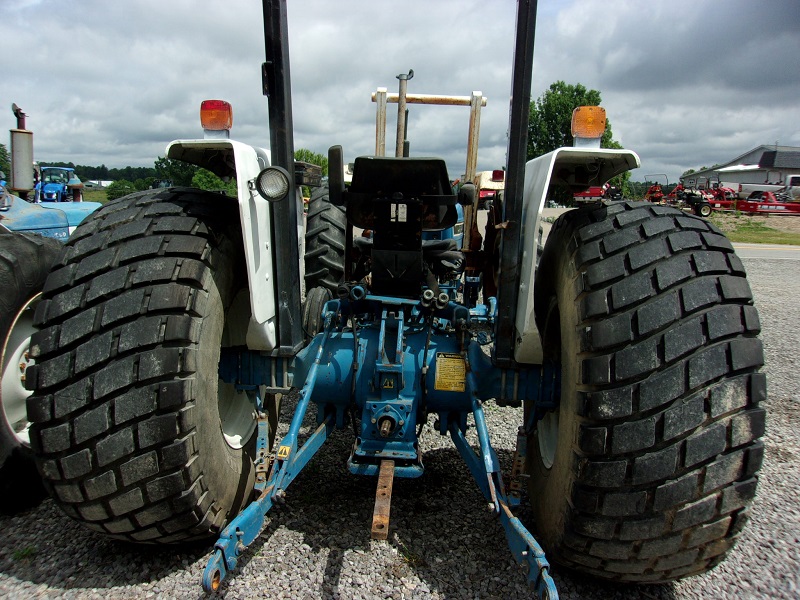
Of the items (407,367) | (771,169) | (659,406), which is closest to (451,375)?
(407,367)

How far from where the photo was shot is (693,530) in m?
2.00

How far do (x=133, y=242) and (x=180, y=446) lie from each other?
0.80 metres

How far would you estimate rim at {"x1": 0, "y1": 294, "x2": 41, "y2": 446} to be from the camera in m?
2.77

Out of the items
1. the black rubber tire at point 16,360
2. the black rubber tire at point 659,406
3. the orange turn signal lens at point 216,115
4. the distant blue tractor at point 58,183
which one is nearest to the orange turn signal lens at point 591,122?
the black rubber tire at point 659,406

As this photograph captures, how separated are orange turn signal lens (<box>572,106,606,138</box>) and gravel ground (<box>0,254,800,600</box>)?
1837 mm

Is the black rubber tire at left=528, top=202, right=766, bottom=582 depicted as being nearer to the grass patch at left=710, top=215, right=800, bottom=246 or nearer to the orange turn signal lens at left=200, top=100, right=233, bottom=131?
the orange turn signal lens at left=200, top=100, right=233, bottom=131

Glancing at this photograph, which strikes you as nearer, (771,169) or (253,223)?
(253,223)

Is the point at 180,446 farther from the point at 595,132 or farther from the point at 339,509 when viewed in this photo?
the point at 595,132

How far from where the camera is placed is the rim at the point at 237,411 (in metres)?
2.92

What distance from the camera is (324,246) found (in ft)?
17.2

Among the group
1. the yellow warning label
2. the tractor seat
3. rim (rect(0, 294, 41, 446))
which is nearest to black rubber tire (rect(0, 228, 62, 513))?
rim (rect(0, 294, 41, 446))

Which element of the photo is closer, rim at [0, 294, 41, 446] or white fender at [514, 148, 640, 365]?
white fender at [514, 148, 640, 365]

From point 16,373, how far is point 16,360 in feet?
0.21

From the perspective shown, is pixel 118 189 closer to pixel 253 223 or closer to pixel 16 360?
pixel 16 360
